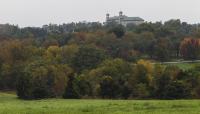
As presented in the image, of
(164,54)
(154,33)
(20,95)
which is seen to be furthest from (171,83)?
(154,33)

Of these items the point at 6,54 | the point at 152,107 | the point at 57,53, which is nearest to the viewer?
the point at 152,107

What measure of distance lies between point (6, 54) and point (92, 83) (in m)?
32.8

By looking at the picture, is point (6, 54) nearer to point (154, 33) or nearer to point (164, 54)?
point (164, 54)

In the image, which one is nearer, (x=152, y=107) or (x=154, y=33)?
(x=152, y=107)

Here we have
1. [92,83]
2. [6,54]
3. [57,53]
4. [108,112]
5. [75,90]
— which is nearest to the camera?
[108,112]

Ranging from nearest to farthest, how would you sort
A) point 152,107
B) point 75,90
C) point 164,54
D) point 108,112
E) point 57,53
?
point 108,112
point 152,107
point 75,90
point 57,53
point 164,54

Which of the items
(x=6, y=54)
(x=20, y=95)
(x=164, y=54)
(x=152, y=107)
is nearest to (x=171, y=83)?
(x=20, y=95)

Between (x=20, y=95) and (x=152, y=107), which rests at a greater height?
(x=152, y=107)

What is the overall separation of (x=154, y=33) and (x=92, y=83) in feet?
250

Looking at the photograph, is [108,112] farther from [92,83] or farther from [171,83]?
[92,83]

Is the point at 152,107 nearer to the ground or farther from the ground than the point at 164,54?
farther from the ground

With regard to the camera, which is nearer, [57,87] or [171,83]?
[171,83]

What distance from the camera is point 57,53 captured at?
10581cm

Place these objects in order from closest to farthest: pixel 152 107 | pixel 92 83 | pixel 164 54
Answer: pixel 152 107 → pixel 92 83 → pixel 164 54
